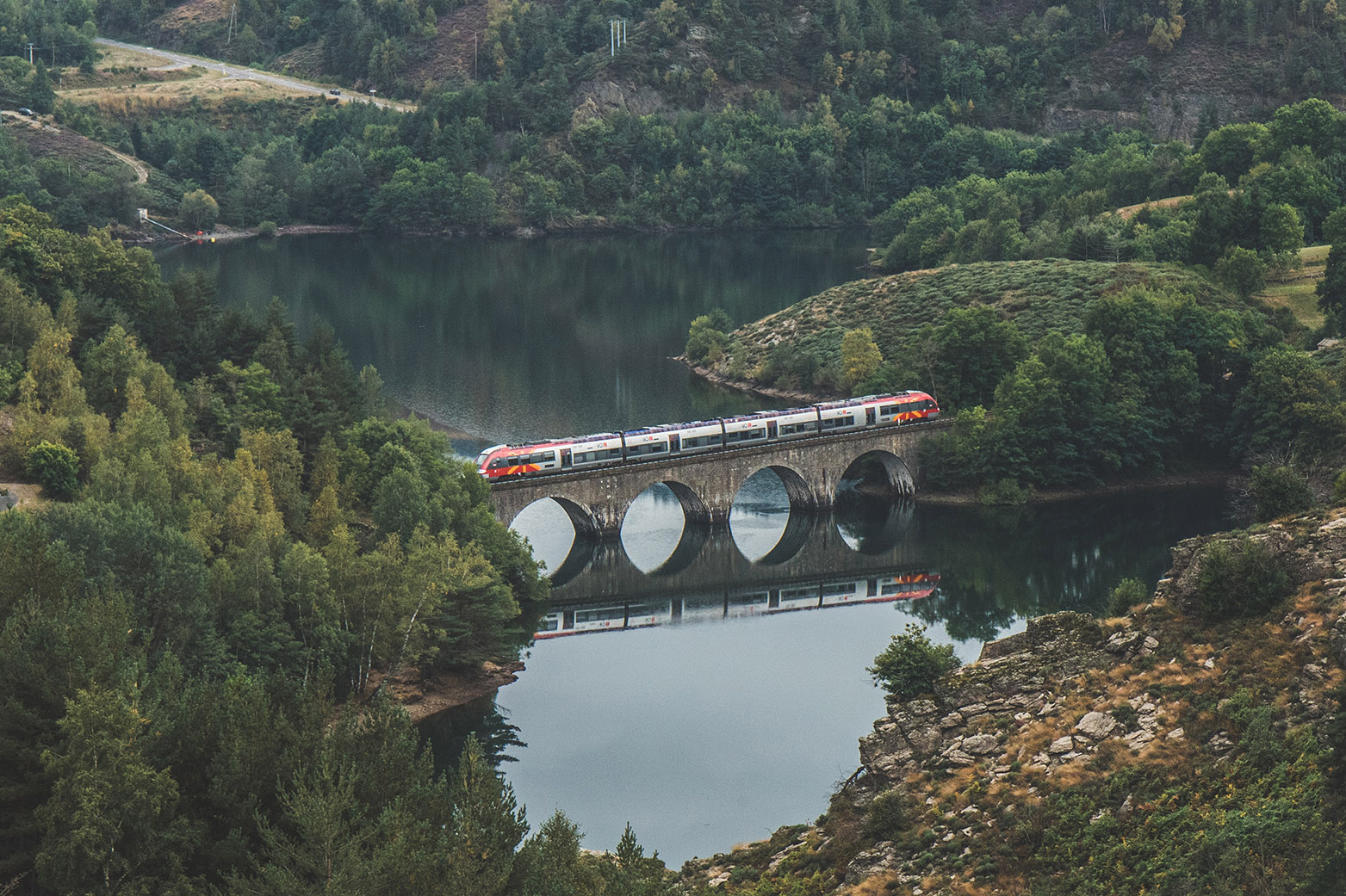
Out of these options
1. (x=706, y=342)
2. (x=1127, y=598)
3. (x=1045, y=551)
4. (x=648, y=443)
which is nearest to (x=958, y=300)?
(x=706, y=342)

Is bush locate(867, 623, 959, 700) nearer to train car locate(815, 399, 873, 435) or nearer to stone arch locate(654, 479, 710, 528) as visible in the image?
stone arch locate(654, 479, 710, 528)

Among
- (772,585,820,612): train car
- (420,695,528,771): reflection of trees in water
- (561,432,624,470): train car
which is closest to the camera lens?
(420,695,528,771): reflection of trees in water

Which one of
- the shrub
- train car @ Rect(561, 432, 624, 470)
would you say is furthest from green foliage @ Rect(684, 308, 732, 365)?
the shrub

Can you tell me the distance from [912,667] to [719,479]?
4939 centimetres

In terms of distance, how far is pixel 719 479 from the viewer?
121m

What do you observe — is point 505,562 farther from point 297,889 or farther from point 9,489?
point 297,889

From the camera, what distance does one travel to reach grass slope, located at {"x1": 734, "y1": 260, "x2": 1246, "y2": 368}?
149 meters

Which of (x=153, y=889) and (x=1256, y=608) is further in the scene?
(x=1256, y=608)

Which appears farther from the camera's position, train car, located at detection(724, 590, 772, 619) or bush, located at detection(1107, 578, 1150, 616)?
train car, located at detection(724, 590, 772, 619)

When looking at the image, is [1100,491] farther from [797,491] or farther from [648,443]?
[648,443]

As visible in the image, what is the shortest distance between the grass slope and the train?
2373 centimetres

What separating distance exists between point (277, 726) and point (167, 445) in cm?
3847

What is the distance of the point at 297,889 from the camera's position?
165ft

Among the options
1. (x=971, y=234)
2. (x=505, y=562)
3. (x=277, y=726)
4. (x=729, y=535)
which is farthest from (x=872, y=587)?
(x=971, y=234)
